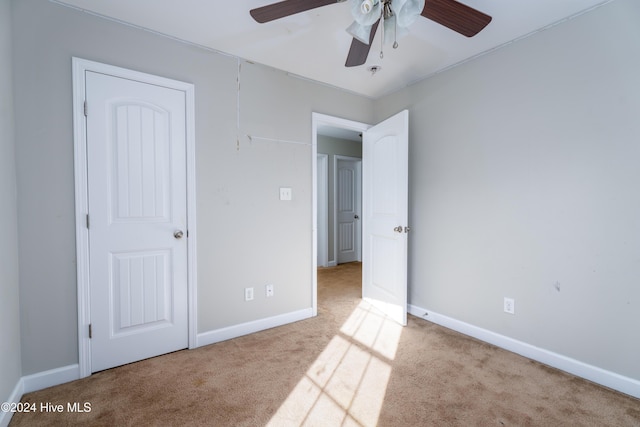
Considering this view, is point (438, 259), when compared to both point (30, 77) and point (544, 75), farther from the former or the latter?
point (30, 77)

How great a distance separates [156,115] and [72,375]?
187cm

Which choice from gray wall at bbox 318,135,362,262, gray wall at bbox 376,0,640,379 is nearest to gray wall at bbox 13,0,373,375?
gray wall at bbox 376,0,640,379

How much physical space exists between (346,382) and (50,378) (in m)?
1.89

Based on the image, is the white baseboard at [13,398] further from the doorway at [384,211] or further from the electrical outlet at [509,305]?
the electrical outlet at [509,305]

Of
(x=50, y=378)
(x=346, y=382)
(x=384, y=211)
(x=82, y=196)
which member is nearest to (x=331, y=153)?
(x=384, y=211)

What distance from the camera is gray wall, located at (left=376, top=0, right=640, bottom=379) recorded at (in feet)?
5.74

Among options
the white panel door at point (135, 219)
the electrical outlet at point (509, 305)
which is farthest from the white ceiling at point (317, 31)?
the electrical outlet at point (509, 305)

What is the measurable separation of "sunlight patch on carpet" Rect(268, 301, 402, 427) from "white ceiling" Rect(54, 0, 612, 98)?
2.44m

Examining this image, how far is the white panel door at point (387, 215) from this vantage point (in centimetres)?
272

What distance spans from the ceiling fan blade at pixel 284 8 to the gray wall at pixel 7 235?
55.8 inches

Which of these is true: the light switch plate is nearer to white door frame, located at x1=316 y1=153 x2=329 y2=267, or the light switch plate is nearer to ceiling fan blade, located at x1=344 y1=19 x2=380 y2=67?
ceiling fan blade, located at x1=344 y1=19 x2=380 y2=67

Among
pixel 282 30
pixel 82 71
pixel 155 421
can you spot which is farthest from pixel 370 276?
pixel 82 71

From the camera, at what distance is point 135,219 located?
81.4 inches

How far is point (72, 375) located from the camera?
1.86m
